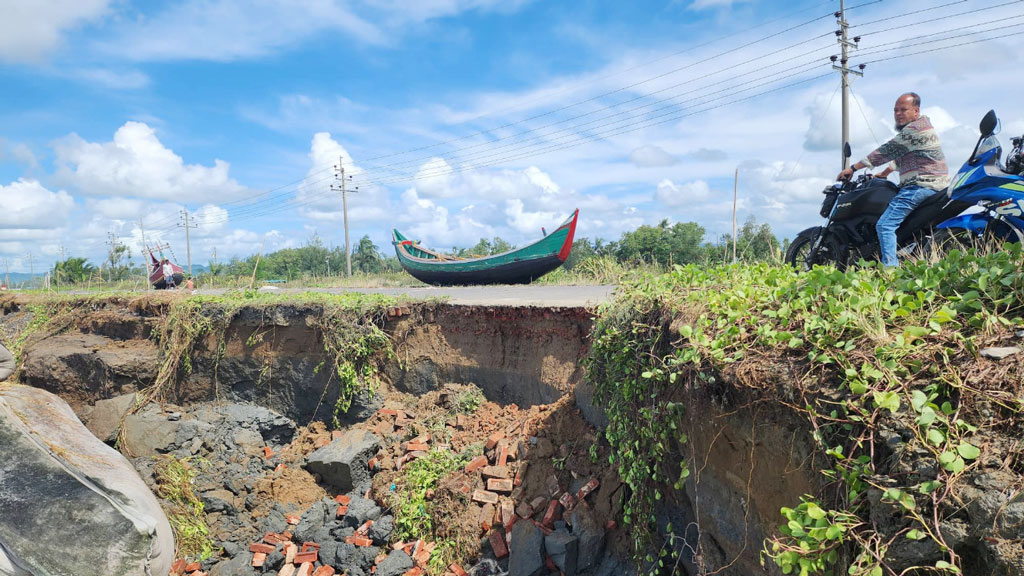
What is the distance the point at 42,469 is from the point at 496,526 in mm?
4049

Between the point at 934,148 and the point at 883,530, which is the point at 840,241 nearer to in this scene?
the point at 934,148

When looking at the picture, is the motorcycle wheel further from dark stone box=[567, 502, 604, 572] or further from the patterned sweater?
dark stone box=[567, 502, 604, 572]

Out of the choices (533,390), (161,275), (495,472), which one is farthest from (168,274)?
(495,472)

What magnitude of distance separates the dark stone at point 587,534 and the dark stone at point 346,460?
3030mm

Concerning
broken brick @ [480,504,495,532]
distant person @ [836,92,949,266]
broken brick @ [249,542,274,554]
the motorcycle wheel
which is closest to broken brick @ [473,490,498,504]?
broken brick @ [480,504,495,532]

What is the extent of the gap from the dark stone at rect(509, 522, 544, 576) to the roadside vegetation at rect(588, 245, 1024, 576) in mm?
1198

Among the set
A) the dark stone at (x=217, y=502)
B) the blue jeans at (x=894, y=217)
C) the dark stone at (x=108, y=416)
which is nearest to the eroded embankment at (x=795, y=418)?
the blue jeans at (x=894, y=217)

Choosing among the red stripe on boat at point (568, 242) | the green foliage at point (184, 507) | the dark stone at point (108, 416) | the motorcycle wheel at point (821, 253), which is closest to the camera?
the motorcycle wheel at point (821, 253)

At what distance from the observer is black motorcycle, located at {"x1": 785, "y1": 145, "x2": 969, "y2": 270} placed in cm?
518

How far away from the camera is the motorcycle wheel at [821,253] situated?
603 cm

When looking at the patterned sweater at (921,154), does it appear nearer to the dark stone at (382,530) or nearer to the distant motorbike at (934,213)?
the distant motorbike at (934,213)

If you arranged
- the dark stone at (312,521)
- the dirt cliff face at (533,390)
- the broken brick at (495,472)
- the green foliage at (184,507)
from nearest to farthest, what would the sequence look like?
the dirt cliff face at (533,390) < the broken brick at (495,472) < the dark stone at (312,521) < the green foliage at (184,507)

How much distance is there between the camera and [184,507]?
701 centimetres

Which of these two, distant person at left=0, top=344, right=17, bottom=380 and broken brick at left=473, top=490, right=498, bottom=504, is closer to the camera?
broken brick at left=473, top=490, right=498, bottom=504
